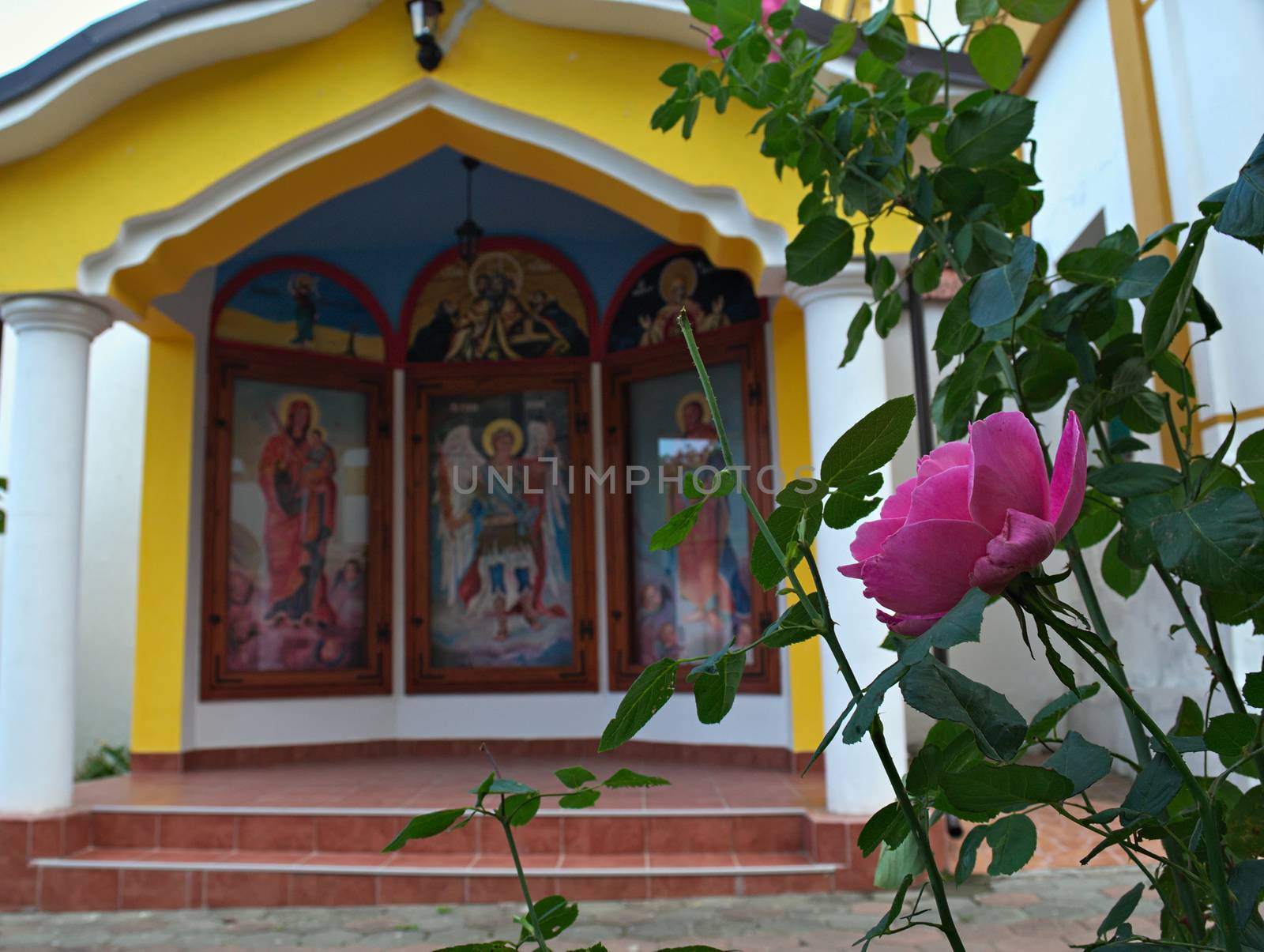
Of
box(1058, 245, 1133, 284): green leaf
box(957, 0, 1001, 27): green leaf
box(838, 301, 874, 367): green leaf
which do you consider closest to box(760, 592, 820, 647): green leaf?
box(1058, 245, 1133, 284): green leaf

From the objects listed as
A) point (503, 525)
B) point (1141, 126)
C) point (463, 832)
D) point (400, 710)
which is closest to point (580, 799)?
point (1141, 126)

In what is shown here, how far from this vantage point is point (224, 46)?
5.47 meters

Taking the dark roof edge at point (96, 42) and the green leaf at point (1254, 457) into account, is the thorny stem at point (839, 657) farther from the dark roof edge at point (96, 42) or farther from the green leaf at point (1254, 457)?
the dark roof edge at point (96, 42)

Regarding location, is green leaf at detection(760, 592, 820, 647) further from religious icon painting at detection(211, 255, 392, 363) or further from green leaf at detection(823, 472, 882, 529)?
religious icon painting at detection(211, 255, 392, 363)

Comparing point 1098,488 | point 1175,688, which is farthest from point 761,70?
point 1175,688

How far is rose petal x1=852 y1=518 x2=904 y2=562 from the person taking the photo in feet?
1.97

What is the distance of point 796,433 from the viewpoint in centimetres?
695

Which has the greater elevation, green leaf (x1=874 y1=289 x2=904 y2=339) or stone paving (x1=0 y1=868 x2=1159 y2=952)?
green leaf (x1=874 y1=289 x2=904 y2=339)

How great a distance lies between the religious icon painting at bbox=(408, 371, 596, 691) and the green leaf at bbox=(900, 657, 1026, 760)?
7.42 m

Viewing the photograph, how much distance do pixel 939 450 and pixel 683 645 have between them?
7.12 meters

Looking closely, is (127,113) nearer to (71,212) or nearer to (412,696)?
(71,212)

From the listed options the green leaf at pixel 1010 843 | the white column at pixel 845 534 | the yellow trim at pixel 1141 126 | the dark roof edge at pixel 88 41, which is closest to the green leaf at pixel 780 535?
the green leaf at pixel 1010 843

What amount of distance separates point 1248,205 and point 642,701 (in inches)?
18.7

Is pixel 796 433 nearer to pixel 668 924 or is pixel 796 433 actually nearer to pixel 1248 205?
pixel 668 924
